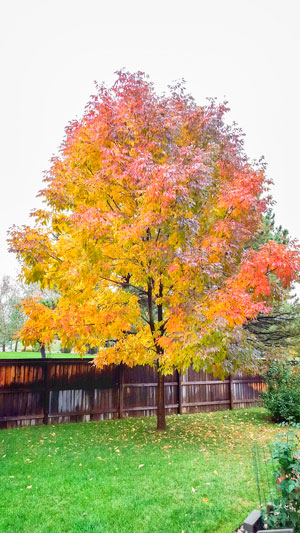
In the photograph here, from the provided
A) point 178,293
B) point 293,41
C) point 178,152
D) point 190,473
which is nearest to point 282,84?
point 293,41

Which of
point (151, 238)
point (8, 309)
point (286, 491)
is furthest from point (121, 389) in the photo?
point (8, 309)

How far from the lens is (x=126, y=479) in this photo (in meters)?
5.16

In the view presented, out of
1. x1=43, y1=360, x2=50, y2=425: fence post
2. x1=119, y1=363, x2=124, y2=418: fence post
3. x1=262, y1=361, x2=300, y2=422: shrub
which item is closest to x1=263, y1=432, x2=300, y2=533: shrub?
x1=262, y1=361, x2=300, y2=422: shrub

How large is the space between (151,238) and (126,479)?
4.35 meters

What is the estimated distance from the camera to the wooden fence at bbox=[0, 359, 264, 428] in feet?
29.9

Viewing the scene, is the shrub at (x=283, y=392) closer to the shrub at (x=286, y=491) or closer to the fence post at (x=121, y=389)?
the fence post at (x=121, y=389)

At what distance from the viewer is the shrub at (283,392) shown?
9.96 m

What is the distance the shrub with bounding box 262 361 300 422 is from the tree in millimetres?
3516

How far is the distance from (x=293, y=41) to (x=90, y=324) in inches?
962

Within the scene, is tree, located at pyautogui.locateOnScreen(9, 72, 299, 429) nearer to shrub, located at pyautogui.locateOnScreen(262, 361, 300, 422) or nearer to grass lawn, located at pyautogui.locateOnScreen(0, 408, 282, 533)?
grass lawn, located at pyautogui.locateOnScreen(0, 408, 282, 533)

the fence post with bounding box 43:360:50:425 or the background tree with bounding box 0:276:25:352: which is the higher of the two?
the background tree with bounding box 0:276:25:352

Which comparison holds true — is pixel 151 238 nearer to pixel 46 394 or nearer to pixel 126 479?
pixel 126 479

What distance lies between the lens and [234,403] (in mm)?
12797

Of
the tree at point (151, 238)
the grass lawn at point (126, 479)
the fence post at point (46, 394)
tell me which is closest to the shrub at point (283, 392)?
the grass lawn at point (126, 479)
